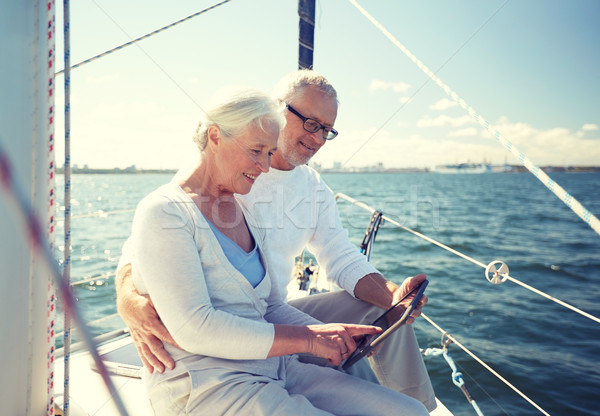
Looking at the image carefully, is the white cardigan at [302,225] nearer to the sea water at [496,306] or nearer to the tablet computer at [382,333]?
the tablet computer at [382,333]

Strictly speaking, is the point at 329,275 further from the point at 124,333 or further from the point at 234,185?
the point at 124,333

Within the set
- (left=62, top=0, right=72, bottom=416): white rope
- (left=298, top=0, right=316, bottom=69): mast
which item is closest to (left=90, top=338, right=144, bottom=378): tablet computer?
(left=62, top=0, right=72, bottom=416): white rope

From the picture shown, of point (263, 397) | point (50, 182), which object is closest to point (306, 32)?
point (50, 182)

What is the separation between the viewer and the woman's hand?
1105 millimetres

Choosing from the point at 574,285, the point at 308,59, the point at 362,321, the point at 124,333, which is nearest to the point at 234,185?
the point at 362,321

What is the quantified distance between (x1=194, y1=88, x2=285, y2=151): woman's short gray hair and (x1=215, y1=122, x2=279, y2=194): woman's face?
2 cm

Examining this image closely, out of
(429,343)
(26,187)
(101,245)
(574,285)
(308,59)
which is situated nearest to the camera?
(26,187)

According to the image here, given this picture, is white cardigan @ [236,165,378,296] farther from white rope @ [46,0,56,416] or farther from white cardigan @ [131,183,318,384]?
white rope @ [46,0,56,416]

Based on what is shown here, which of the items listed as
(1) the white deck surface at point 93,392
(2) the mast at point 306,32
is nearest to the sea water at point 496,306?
(1) the white deck surface at point 93,392

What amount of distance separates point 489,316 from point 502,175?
73.6 metres

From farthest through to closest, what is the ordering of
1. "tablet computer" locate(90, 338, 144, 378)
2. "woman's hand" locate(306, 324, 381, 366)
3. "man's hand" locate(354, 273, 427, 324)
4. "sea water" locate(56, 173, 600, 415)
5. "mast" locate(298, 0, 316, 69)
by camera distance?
"sea water" locate(56, 173, 600, 415), "mast" locate(298, 0, 316, 69), "tablet computer" locate(90, 338, 144, 378), "man's hand" locate(354, 273, 427, 324), "woman's hand" locate(306, 324, 381, 366)

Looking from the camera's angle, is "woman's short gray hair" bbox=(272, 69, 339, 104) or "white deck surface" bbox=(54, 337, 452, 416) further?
"woman's short gray hair" bbox=(272, 69, 339, 104)

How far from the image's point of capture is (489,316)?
5.88 meters

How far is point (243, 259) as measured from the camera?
1216 millimetres
